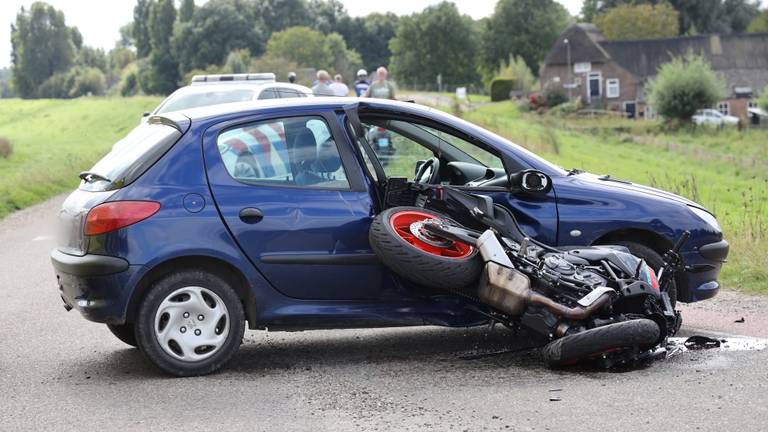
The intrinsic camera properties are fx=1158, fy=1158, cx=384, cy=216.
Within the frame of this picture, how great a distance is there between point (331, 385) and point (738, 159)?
136ft

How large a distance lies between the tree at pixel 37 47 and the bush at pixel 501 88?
264 ft

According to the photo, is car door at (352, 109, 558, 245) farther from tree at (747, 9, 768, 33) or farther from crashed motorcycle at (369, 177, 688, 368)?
tree at (747, 9, 768, 33)

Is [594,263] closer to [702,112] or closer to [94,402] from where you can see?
[94,402]

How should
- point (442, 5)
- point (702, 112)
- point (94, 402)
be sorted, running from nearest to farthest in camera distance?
point (94, 402)
point (702, 112)
point (442, 5)

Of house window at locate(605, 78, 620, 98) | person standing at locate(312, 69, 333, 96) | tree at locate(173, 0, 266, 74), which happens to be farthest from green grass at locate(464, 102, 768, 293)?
tree at locate(173, 0, 266, 74)

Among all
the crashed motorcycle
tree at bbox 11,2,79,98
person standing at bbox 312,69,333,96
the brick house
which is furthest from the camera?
tree at bbox 11,2,79,98

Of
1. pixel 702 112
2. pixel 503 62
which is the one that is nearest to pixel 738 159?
pixel 702 112

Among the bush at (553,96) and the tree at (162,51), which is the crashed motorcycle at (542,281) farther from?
the tree at (162,51)

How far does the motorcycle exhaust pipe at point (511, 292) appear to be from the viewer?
271 inches

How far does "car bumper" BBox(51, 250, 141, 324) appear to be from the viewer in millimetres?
Answer: 6922

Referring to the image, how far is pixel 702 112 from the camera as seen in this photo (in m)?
78.0

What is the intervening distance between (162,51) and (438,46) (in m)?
37.1

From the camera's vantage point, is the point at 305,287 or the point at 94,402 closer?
the point at 94,402

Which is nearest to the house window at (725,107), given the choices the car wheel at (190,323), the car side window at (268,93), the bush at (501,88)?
the bush at (501,88)
